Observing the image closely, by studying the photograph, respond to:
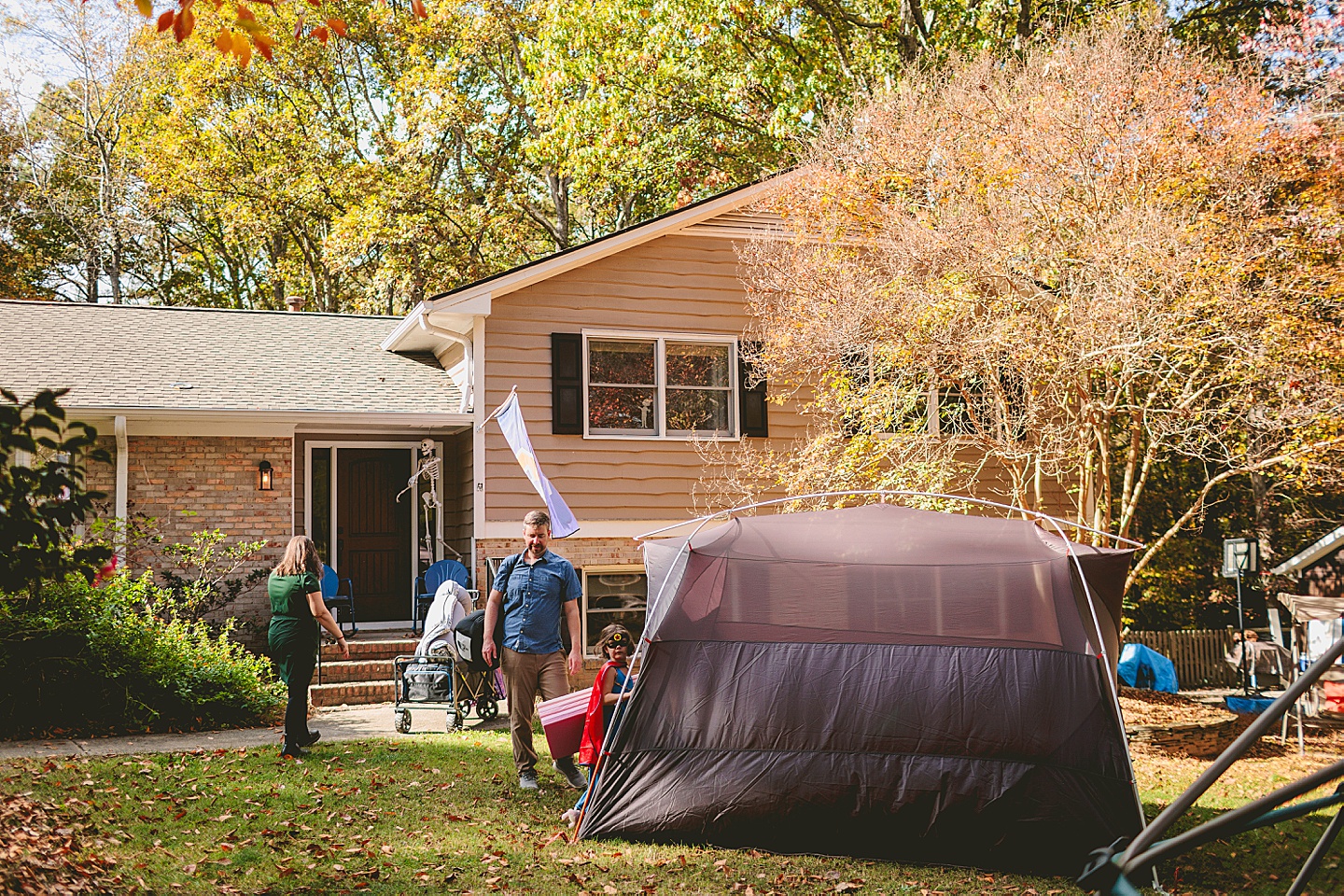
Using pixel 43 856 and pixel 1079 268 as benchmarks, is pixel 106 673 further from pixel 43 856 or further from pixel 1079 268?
pixel 1079 268

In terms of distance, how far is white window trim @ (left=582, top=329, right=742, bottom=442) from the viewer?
13336mm

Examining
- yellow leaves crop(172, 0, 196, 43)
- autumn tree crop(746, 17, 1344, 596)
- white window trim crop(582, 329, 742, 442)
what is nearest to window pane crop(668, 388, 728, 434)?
white window trim crop(582, 329, 742, 442)

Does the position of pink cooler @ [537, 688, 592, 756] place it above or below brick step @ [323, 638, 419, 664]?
above

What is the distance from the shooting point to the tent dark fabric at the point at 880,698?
20.3 ft

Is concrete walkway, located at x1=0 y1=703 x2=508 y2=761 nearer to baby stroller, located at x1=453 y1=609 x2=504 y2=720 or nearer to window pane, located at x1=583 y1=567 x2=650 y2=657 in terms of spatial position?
baby stroller, located at x1=453 y1=609 x2=504 y2=720

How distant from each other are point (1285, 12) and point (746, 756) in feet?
56.1

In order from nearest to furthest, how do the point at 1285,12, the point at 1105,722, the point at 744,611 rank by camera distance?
the point at 1105,722 < the point at 744,611 < the point at 1285,12

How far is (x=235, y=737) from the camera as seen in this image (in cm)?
922

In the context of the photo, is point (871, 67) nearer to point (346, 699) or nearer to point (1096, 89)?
point (1096, 89)

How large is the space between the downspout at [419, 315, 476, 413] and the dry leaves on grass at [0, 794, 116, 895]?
7120 mm

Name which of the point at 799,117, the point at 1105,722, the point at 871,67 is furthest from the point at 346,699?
the point at 871,67

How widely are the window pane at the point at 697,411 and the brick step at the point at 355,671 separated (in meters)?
4.42

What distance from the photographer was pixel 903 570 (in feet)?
22.4

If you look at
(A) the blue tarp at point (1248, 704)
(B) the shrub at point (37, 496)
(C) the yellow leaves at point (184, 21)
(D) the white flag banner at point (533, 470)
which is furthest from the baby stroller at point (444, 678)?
(A) the blue tarp at point (1248, 704)
